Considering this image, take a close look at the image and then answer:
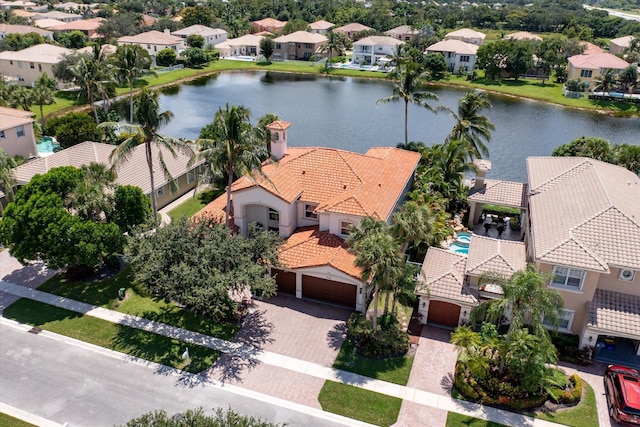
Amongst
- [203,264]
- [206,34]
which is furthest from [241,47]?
[203,264]

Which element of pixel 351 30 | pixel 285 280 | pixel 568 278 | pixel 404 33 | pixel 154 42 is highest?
pixel 351 30

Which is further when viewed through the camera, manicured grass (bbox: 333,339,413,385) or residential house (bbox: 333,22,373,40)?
residential house (bbox: 333,22,373,40)

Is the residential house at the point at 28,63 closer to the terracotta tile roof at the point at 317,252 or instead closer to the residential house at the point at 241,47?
the residential house at the point at 241,47

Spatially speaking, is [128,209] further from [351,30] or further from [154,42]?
[351,30]

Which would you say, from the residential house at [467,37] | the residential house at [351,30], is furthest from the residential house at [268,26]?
the residential house at [467,37]

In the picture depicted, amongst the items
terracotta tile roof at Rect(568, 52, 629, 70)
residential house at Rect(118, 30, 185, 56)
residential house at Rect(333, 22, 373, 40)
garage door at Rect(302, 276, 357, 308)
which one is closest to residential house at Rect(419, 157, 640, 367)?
garage door at Rect(302, 276, 357, 308)

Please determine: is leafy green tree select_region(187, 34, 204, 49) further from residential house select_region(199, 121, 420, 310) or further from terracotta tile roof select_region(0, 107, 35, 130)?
residential house select_region(199, 121, 420, 310)

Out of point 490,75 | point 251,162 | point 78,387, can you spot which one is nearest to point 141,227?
point 251,162
